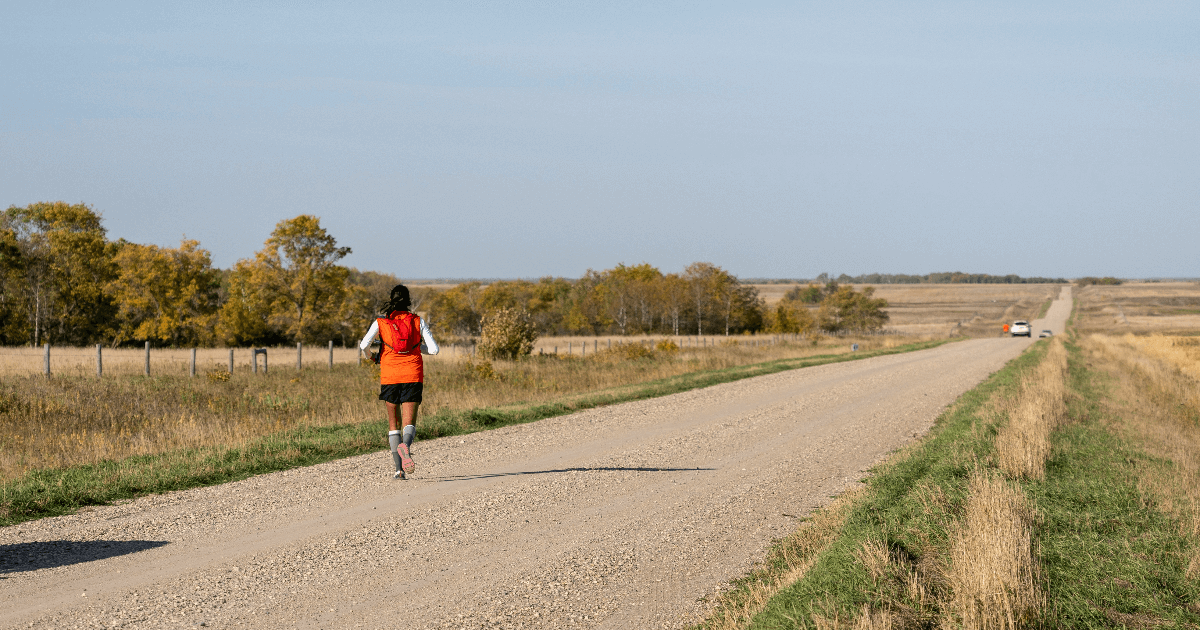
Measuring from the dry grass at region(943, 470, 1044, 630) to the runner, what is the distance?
5683mm

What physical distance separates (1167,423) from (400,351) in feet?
54.8

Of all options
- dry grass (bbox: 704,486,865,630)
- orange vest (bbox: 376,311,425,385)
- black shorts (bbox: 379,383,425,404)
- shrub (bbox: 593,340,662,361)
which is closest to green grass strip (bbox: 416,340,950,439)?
black shorts (bbox: 379,383,425,404)

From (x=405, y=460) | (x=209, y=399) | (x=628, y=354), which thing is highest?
(x=405, y=460)

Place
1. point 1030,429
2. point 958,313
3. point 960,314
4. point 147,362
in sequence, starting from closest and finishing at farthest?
point 1030,429
point 147,362
point 960,314
point 958,313

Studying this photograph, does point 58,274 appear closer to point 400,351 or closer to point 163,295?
point 163,295

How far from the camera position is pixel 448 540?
23.3ft

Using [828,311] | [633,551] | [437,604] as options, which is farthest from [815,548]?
[828,311]

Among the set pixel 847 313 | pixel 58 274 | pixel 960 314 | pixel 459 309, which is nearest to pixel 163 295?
pixel 58 274

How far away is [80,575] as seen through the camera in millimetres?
6004

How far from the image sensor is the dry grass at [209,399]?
12.5m

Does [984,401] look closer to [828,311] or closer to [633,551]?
[633,551]

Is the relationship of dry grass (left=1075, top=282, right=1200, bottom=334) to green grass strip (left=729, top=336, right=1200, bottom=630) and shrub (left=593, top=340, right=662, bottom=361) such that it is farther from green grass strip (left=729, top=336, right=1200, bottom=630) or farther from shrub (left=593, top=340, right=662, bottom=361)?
green grass strip (left=729, top=336, right=1200, bottom=630)

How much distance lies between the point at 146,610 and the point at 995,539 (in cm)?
572

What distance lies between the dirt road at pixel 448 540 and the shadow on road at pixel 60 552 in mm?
17
